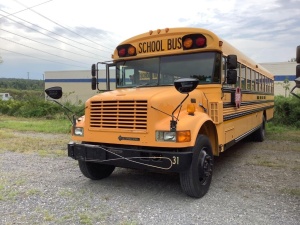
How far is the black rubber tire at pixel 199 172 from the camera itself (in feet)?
12.6

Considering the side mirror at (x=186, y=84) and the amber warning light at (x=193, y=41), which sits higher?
the amber warning light at (x=193, y=41)

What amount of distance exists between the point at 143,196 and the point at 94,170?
1031 mm

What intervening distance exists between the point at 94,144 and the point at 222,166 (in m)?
2.84

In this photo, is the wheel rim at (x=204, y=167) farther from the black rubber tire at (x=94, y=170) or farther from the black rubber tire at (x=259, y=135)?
the black rubber tire at (x=259, y=135)

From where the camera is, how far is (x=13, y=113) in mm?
18531

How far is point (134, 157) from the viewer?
388 centimetres

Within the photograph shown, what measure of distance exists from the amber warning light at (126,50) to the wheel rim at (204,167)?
217 cm

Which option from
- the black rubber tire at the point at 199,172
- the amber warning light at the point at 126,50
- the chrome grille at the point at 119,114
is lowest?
the black rubber tire at the point at 199,172

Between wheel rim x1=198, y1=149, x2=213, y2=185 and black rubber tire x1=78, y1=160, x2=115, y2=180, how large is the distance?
1.70 metres

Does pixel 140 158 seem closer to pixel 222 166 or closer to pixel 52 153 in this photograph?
pixel 222 166

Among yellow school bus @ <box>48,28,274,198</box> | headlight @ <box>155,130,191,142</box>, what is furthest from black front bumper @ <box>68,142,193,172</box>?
headlight @ <box>155,130,191,142</box>

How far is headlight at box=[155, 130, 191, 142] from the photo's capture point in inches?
143

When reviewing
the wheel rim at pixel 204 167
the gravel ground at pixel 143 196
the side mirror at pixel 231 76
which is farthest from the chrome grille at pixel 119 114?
the side mirror at pixel 231 76

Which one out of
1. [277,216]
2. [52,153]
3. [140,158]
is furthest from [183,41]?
[52,153]
